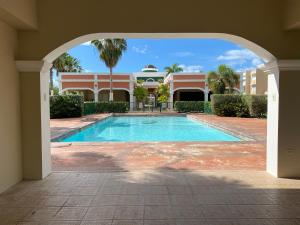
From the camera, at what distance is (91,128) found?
1692 centimetres

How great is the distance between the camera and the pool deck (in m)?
6.86

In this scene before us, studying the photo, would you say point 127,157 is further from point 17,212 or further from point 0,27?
point 0,27

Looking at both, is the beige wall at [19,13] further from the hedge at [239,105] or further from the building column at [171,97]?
the building column at [171,97]

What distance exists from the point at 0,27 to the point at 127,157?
4.40 metres

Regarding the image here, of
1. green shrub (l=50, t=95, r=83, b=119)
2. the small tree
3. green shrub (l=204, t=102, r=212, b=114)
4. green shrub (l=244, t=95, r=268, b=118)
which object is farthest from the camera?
the small tree

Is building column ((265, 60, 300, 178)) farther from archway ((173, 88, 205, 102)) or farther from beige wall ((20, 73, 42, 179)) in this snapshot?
archway ((173, 88, 205, 102))

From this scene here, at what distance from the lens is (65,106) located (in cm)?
2167

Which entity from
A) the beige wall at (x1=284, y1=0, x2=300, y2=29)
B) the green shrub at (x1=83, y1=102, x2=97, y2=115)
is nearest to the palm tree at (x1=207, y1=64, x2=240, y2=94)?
the green shrub at (x1=83, y1=102, x2=97, y2=115)

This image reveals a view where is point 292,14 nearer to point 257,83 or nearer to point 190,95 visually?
point 190,95

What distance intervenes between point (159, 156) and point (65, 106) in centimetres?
1530

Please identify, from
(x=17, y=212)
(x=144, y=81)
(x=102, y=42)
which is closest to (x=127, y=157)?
(x=17, y=212)

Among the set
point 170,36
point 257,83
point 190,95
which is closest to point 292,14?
point 170,36

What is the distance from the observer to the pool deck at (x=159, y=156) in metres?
6.86

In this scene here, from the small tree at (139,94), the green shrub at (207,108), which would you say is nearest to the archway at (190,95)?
the small tree at (139,94)
